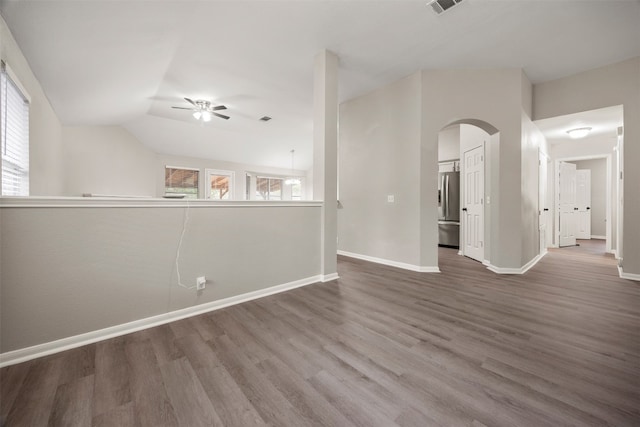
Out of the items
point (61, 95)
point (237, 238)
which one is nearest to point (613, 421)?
point (237, 238)

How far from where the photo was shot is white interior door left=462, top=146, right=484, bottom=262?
14.6 ft

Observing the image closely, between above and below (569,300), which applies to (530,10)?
above

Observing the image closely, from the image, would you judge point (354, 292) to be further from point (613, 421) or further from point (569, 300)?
point (569, 300)

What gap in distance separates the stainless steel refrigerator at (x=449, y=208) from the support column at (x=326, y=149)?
154 inches

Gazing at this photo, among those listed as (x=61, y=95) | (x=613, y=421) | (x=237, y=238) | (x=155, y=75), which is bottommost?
(x=613, y=421)

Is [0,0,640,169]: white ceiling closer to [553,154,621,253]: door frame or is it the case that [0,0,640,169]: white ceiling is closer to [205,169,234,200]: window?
[553,154,621,253]: door frame

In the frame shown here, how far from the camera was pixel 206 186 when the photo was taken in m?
8.12

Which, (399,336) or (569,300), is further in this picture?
(569,300)

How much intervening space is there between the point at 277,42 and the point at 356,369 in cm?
354

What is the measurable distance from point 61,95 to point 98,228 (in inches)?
126

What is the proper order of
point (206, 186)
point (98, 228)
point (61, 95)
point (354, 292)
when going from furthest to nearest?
point (206, 186) → point (61, 95) → point (354, 292) → point (98, 228)

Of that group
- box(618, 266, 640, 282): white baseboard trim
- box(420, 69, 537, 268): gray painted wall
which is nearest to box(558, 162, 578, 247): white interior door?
box(618, 266, 640, 282): white baseboard trim

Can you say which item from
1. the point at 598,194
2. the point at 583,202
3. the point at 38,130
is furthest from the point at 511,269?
the point at 598,194

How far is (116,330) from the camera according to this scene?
1.96 metres
